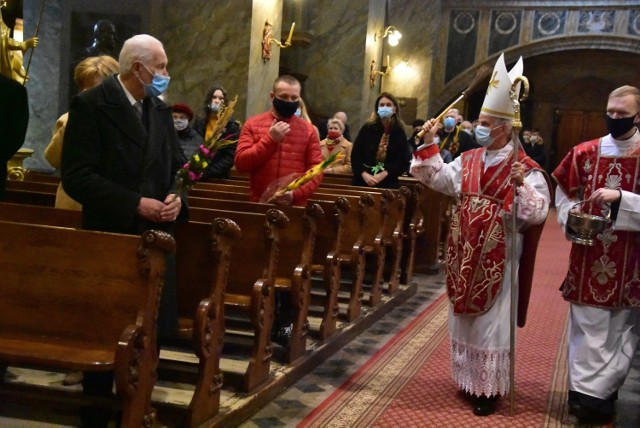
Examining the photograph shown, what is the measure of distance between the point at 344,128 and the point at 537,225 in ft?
14.8

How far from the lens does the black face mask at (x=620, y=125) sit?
3371 mm

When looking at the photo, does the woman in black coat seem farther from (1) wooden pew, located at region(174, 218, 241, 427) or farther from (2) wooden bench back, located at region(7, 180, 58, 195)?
(1) wooden pew, located at region(174, 218, 241, 427)

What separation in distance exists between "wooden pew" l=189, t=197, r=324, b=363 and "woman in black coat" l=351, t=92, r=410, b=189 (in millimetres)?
2068

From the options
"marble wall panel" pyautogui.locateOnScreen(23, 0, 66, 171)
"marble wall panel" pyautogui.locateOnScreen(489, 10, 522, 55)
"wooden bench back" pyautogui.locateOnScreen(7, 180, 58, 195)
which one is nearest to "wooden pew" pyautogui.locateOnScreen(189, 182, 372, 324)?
"wooden bench back" pyautogui.locateOnScreen(7, 180, 58, 195)

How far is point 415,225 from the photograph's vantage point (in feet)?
20.7

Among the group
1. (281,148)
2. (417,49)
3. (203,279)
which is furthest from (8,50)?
(417,49)

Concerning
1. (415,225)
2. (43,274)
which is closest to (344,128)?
(415,225)

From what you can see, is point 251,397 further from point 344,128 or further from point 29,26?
point 29,26

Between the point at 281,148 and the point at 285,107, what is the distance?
26 centimetres

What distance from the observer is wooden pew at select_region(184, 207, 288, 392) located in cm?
334

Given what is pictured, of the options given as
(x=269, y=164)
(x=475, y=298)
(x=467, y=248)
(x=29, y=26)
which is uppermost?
(x=29, y=26)

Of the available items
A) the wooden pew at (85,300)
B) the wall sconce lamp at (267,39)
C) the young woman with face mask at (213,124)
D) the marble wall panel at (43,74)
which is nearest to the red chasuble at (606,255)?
the wooden pew at (85,300)

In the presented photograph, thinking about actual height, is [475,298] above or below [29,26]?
below

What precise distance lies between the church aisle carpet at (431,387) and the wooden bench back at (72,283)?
115 cm
